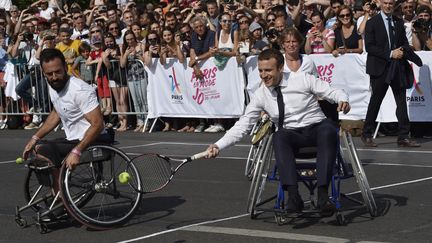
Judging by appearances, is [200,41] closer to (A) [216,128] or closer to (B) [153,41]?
(B) [153,41]

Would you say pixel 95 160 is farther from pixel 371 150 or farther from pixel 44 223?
pixel 371 150

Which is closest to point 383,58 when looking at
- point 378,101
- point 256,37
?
point 378,101

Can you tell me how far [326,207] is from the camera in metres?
8.66

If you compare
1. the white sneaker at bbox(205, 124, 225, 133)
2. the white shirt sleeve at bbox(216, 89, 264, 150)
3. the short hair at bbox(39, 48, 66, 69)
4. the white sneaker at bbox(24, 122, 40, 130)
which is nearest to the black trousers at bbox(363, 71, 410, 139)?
the white sneaker at bbox(205, 124, 225, 133)

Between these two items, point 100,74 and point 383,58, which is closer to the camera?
point 383,58

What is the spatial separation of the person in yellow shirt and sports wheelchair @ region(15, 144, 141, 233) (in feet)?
35.0

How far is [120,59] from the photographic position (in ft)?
63.1

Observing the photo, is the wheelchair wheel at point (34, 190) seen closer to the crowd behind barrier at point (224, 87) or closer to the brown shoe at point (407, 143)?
the brown shoe at point (407, 143)

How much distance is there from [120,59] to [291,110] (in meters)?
10.4

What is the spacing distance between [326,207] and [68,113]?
2.55 meters

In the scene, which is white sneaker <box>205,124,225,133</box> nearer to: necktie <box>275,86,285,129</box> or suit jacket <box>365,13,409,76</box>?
suit jacket <box>365,13,409,76</box>

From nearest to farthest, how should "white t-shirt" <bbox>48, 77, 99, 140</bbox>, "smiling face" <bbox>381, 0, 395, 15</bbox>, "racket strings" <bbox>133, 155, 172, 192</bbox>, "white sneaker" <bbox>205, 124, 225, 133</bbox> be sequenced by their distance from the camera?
"racket strings" <bbox>133, 155, 172, 192</bbox> < "white t-shirt" <bbox>48, 77, 99, 140</bbox> < "smiling face" <bbox>381, 0, 395, 15</bbox> < "white sneaker" <bbox>205, 124, 225, 133</bbox>

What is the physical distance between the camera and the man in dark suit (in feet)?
49.2

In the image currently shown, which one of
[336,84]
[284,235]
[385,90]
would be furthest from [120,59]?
[284,235]
